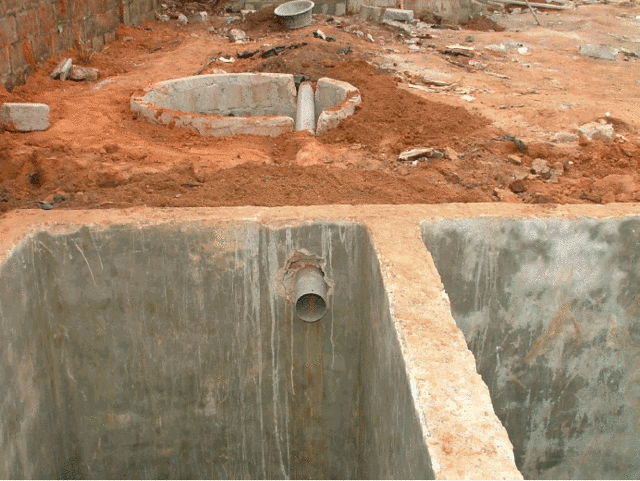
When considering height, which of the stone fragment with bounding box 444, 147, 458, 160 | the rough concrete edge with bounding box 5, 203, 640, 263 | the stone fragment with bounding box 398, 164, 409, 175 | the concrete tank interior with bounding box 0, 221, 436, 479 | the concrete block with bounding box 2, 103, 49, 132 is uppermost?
the rough concrete edge with bounding box 5, 203, 640, 263

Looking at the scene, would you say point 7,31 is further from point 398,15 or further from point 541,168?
point 398,15

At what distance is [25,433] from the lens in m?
4.41

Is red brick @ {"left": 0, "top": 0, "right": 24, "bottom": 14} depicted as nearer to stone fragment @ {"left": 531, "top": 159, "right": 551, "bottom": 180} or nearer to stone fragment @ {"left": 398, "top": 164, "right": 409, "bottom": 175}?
stone fragment @ {"left": 398, "top": 164, "right": 409, "bottom": 175}

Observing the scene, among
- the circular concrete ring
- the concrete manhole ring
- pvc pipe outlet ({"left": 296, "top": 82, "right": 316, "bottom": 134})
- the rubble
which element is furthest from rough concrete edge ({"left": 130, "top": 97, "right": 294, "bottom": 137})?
the circular concrete ring

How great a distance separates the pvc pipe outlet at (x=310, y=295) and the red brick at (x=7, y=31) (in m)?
5.60

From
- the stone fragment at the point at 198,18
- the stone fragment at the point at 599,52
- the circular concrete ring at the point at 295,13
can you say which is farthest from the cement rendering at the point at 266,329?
the stone fragment at the point at 198,18

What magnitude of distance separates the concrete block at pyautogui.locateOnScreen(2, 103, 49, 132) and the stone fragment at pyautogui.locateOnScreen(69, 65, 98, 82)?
246 cm

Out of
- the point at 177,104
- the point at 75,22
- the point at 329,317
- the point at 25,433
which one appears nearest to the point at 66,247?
the point at 25,433

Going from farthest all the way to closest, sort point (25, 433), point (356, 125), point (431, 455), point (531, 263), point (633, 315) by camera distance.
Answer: point (356, 125), point (633, 315), point (531, 263), point (25, 433), point (431, 455)

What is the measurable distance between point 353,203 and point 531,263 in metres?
1.32

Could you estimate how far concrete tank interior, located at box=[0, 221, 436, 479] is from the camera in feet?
15.1

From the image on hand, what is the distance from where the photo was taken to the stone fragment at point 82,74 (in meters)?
9.53

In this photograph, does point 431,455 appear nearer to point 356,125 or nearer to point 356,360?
point 356,360

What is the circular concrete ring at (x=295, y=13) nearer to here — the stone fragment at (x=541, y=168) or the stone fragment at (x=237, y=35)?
the stone fragment at (x=237, y=35)
